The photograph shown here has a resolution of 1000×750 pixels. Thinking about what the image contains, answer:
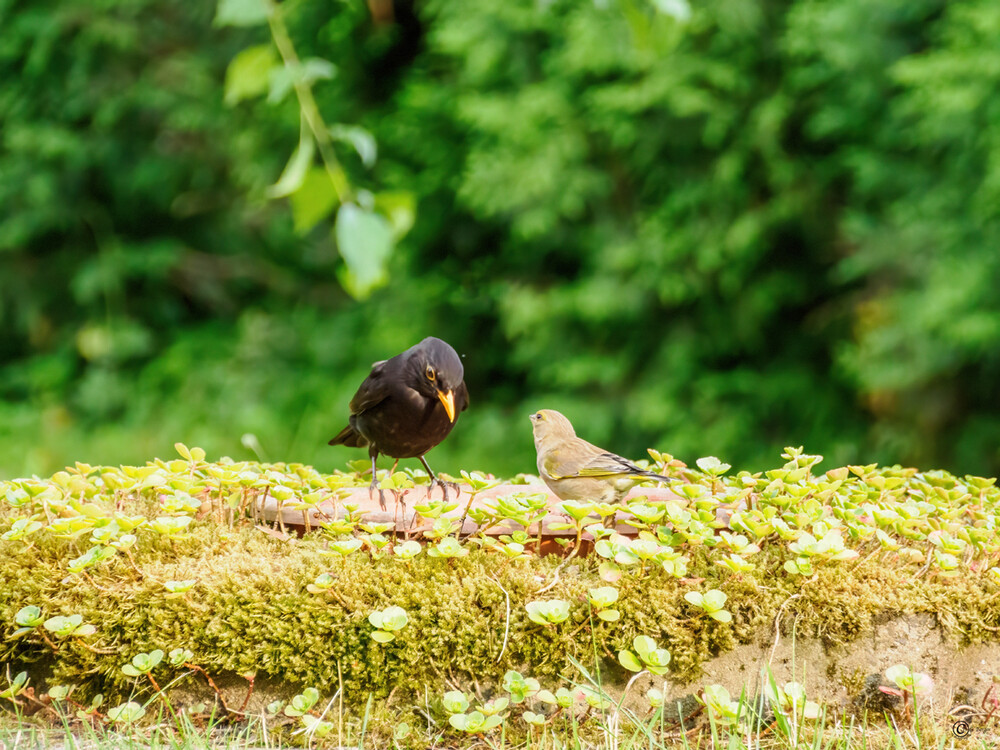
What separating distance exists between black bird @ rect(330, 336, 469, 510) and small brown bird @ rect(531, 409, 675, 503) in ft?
1.05

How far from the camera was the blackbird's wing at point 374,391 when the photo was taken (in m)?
2.92

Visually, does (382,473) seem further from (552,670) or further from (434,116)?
(434,116)

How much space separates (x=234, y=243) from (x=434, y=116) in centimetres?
221

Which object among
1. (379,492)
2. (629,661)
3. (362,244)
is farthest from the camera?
(379,492)

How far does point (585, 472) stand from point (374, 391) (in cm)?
79

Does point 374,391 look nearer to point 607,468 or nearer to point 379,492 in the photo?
point 379,492

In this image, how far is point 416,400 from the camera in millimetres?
2855

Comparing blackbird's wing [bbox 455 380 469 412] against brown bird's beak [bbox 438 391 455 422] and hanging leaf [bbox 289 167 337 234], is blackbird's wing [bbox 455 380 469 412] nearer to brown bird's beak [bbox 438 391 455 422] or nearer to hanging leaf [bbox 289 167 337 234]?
brown bird's beak [bbox 438 391 455 422]

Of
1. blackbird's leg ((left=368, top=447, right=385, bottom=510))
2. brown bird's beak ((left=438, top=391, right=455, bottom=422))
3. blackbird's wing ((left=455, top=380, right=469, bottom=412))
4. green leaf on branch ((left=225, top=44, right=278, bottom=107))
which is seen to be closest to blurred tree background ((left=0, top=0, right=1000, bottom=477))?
blackbird's wing ((left=455, top=380, right=469, bottom=412))

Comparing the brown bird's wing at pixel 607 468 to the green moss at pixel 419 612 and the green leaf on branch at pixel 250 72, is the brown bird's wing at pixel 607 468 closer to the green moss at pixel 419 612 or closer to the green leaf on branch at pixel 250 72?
the green moss at pixel 419 612

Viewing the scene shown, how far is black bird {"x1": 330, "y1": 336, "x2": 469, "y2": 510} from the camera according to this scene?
2.82 metres

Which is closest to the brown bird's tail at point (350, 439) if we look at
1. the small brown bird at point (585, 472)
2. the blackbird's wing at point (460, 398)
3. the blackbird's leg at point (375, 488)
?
the blackbird's leg at point (375, 488)

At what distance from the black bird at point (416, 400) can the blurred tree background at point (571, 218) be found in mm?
1903
